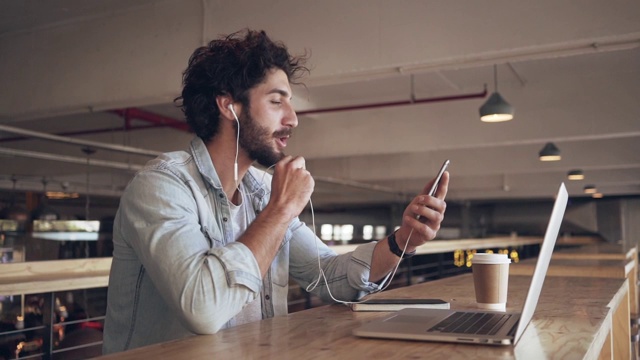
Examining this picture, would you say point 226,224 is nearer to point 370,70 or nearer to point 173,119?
point 370,70

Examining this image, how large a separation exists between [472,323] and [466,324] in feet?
0.06

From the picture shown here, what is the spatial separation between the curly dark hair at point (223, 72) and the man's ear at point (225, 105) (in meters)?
0.01

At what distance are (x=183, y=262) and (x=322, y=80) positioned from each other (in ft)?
10.1

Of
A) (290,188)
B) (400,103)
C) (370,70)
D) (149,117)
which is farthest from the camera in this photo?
(149,117)

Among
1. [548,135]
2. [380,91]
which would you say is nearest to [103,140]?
[380,91]

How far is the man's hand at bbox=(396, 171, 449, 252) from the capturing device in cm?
137

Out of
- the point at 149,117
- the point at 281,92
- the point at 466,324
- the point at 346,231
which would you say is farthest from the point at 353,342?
the point at 346,231

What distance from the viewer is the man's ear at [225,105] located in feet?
5.19

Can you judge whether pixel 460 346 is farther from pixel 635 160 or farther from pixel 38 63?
pixel 635 160

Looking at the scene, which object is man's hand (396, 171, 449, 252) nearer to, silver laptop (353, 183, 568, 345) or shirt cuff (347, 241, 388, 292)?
shirt cuff (347, 241, 388, 292)

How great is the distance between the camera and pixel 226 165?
1.55 m

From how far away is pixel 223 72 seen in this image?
1610mm

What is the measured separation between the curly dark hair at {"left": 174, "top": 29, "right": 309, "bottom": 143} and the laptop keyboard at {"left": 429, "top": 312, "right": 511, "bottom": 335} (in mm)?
778

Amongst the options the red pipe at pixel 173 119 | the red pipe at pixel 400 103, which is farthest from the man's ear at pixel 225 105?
the red pipe at pixel 173 119
